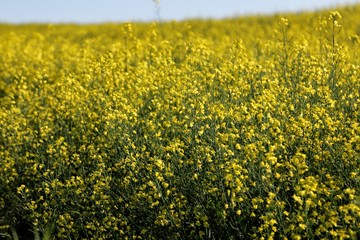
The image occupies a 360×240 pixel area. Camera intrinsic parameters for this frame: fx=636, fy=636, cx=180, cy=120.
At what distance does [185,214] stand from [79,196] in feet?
3.61

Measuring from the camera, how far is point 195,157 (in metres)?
4.62

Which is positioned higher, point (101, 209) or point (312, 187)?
point (312, 187)

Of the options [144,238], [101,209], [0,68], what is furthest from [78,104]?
[0,68]

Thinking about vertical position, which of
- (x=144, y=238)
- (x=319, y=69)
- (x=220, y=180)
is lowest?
(x=144, y=238)

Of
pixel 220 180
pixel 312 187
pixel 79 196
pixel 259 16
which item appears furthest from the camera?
pixel 259 16

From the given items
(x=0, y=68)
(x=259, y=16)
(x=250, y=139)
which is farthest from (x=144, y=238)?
(x=259, y=16)

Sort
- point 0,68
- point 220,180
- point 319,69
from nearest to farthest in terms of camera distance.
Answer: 1. point 220,180
2. point 319,69
3. point 0,68

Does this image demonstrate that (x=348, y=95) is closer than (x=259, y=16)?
Yes

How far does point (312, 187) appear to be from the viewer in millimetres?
3619

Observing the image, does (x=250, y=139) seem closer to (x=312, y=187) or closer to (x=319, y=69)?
(x=312, y=187)

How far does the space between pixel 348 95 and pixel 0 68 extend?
255 inches

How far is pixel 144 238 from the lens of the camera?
15.4ft

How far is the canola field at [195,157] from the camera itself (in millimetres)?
4074

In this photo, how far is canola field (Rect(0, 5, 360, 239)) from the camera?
4.07 metres
